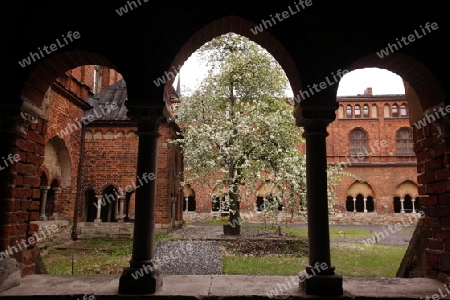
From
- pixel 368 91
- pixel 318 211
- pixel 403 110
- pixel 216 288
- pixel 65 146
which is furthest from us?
pixel 368 91

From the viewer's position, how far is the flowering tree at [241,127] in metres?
12.3

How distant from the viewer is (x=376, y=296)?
2947 mm

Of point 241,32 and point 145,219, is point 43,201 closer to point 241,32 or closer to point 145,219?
point 145,219

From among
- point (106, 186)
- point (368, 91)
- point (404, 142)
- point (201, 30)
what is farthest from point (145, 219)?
point (368, 91)

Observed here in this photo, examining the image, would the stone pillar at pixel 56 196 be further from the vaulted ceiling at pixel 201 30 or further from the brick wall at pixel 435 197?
the brick wall at pixel 435 197

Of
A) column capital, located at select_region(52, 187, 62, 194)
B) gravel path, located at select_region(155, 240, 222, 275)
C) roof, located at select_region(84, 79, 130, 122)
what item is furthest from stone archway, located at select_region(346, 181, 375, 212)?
column capital, located at select_region(52, 187, 62, 194)

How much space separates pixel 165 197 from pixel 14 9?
11240 mm

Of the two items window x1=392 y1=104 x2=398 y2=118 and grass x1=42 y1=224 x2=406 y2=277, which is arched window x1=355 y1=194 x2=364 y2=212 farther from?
grass x1=42 y1=224 x2=406 y2=277

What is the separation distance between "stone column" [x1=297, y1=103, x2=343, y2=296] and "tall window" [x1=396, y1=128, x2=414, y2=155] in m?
28.2

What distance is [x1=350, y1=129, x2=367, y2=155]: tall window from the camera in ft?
95.2

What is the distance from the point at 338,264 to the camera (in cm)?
866

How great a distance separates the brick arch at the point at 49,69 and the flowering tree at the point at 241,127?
8.55m

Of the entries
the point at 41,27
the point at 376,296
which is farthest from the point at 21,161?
the point at 376,296

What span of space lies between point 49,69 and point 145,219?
1.97 metres
